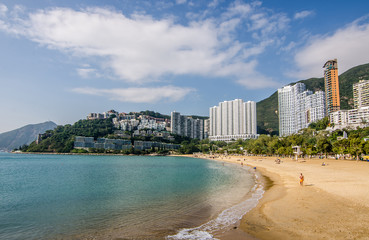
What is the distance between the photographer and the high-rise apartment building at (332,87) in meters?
114

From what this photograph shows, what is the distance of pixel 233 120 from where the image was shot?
6870 inches

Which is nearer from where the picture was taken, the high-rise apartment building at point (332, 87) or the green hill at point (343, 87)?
the high-rise apartment building at point (332, 87)

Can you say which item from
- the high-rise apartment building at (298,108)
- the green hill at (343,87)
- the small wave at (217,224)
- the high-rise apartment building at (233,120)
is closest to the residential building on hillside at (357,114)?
the high-rise apartment building at (298,108)

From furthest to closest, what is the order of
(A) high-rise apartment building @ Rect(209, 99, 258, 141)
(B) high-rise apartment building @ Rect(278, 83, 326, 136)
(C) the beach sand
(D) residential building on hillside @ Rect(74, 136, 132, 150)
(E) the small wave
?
(A) high-rise apartment building @ Rect(209, 99, 258, 141) < (D) residential building on hillside @ Rect(74, 136, 132, 150) < (B) high-rise apartment building @ Rect(278, 83, 326, 136) < (E) the small wave < (C) the beach sand

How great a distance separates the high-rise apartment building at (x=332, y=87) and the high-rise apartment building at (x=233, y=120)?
52.3m

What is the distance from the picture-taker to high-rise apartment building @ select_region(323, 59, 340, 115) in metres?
114

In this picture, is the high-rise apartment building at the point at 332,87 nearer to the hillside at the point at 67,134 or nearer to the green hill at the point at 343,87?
the green hill at the point at 343,87

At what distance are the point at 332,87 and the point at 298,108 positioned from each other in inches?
987

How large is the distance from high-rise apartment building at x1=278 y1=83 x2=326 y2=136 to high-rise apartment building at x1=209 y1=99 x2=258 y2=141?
21396mm

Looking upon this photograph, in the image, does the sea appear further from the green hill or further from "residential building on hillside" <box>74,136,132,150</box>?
the green hill

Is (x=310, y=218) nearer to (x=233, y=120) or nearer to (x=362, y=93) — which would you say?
(x=362, y=93)

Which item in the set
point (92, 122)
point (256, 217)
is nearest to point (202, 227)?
point (256, 217)

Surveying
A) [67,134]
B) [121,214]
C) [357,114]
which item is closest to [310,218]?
[121,214]

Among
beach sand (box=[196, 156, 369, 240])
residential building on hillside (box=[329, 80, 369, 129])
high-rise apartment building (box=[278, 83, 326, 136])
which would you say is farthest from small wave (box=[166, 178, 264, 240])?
high-rise apartment building (box=[278, 83, 326, 136])
